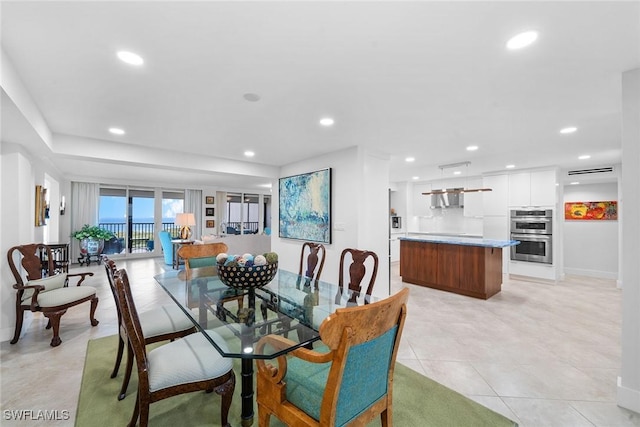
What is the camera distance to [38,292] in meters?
2.89

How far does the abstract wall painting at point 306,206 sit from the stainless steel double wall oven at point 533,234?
4.42 m

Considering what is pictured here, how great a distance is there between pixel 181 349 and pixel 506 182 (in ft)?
22.3

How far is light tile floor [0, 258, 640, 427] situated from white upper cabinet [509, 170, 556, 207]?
6.61ft

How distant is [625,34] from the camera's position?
157 centimetres

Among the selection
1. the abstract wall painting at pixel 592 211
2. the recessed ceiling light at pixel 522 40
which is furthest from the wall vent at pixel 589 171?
the recessed ceiling light at pixel 522 40

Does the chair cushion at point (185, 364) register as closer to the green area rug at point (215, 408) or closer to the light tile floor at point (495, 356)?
the green area rug at point (215, 408)

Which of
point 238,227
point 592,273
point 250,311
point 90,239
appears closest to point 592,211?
point 592,273

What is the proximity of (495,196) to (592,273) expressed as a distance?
2555mm

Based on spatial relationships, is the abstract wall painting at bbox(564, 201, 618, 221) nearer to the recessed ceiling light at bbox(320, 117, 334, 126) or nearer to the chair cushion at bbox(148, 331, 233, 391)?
the recessed ceiling light at bbox(320, 117, 334, 126)

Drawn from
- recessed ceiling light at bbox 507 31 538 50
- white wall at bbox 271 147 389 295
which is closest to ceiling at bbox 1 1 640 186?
recessed ceiling light at bbox 507 31 538 50

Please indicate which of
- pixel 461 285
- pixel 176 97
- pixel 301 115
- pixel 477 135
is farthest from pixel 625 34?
pixel 461 285

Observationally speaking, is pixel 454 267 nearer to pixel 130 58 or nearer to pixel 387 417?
pixel 387 417

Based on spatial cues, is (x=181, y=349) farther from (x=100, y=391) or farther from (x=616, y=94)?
(x=616, y=94)

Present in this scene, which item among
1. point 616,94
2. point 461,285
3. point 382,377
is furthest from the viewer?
point 461,285
